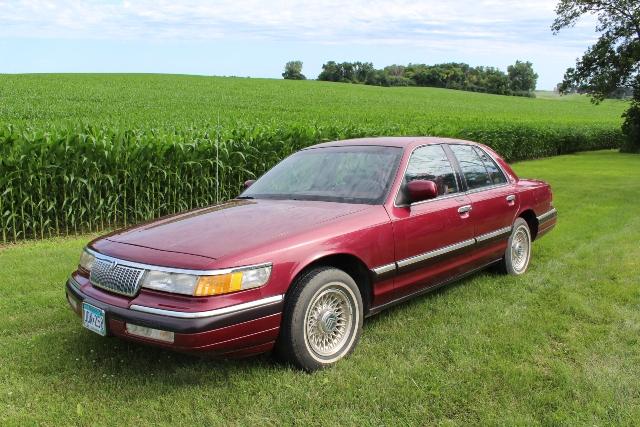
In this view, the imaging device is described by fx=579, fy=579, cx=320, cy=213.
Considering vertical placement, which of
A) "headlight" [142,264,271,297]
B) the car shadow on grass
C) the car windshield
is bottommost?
the car shadow on grass

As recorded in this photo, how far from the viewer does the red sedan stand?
329 cm

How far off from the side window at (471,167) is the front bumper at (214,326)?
2.57 m

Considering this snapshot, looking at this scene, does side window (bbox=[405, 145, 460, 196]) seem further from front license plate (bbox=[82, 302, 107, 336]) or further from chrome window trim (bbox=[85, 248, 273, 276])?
front license plate (bbox=[82, 302, 107, 336])

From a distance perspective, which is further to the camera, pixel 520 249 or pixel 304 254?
pixel 520 249

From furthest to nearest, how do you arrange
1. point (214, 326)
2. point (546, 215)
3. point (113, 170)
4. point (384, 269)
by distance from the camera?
point (113, 170) < point (546, 215) < point (384, 269) < point (214, 326)

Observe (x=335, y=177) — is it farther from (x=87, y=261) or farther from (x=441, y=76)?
(x=441, y=76)

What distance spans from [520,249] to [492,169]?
3.16 feet

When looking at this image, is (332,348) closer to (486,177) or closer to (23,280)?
(486,177)

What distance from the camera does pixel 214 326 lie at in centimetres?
320

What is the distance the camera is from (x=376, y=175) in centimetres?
453

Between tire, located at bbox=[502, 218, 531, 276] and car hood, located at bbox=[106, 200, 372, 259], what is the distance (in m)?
2.27

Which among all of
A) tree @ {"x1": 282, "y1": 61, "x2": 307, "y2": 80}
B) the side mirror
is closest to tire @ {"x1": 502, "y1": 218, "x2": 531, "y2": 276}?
the side mirror

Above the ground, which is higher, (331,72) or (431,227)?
(331,72)

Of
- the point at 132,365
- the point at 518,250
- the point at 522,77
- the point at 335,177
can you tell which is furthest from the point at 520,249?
the point at 522,77
